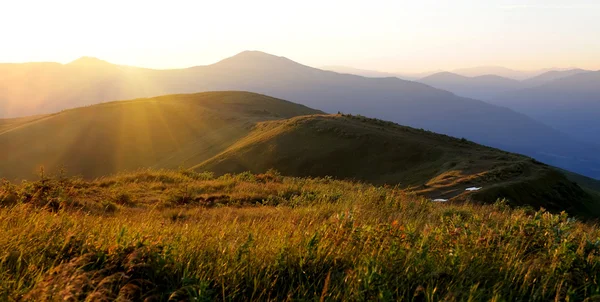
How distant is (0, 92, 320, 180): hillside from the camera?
4770cm

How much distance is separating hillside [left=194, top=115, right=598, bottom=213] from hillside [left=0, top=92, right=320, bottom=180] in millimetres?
9714

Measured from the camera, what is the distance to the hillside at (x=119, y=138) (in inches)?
1878

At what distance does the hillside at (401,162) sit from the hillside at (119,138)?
971 centimetres

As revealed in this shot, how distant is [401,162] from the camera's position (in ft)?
109

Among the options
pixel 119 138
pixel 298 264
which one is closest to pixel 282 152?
pixel 119 138

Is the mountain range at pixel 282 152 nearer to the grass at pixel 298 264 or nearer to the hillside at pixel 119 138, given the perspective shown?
the hillside at pixel 119 138

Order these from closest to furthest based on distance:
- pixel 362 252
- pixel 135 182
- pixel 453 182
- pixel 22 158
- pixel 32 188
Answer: pixel 362 252 < pixel 32 188 < pixel 135 182 < pixel 453 182 < pixel 22 158

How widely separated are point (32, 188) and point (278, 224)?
685 cm

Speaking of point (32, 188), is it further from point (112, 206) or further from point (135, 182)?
point (135, 182)

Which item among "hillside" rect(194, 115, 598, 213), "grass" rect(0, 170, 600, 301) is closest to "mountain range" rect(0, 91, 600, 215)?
"hillside" rect(194, 115, 598, 213)

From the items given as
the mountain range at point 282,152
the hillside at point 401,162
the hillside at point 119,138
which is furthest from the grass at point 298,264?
the hillside at point 119,138

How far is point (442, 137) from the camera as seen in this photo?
3991 cm

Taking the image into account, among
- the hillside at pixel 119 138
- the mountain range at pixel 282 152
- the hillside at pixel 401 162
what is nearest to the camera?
the hillside at pixel 401 162

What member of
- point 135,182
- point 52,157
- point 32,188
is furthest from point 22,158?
point 32,188
